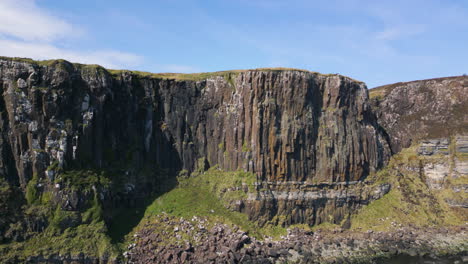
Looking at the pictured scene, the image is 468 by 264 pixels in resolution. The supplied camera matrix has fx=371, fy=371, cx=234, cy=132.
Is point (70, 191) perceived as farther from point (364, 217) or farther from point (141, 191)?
A: point (364, 217)

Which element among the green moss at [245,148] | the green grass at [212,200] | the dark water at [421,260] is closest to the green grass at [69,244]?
the green grass at [212,200]

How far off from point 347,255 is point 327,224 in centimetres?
674

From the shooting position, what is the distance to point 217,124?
172ft

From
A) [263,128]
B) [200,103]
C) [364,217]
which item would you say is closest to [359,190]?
[364,217]

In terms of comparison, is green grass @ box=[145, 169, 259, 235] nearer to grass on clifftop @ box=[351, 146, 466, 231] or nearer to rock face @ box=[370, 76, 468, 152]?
grass on clifftop @ box=[351, 146, 466, 231]

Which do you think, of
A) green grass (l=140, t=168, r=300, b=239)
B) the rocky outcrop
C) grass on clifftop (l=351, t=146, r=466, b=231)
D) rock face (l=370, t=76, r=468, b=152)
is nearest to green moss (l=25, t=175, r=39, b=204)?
green grass (l=140, t=168, r=300, b=239)

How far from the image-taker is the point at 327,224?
49344 mm

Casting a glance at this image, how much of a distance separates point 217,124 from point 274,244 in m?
18.2

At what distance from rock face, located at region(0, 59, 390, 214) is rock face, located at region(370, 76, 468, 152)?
13.5m

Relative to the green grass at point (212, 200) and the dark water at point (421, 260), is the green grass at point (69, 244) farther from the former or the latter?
the dark water at point (421, 260)

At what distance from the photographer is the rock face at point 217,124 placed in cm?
4290

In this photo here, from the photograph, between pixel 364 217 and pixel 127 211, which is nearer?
pixel 127 211

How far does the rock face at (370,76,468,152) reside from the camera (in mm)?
64188

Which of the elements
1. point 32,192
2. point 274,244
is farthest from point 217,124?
point 32,192
